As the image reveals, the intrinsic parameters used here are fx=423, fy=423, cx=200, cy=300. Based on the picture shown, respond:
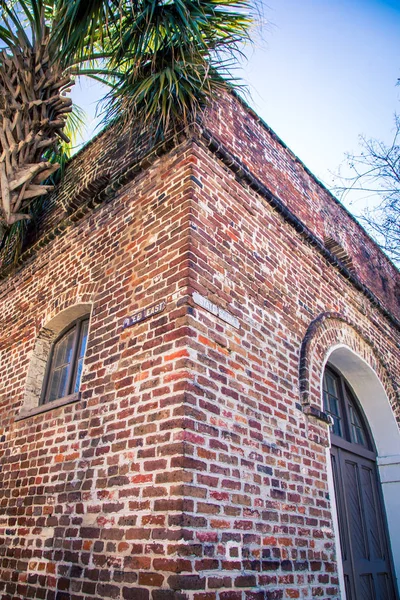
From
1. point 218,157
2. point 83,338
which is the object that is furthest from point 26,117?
point 83,338

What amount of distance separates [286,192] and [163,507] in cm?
456

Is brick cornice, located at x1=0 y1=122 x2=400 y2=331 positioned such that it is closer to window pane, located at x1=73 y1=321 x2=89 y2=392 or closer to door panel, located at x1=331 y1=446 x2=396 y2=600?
window pane, located at x1=73 y1=321 x2=89 y2=392

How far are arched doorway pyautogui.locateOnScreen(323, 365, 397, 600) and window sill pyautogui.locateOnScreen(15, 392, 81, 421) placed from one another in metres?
3.41

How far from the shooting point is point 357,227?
8.48 meters

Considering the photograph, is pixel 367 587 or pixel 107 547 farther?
pixel 367 587

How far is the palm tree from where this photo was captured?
4.33 metres

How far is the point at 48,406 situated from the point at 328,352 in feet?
10.6

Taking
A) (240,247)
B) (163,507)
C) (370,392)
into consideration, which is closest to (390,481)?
(370,392)

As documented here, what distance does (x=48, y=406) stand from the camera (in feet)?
13.6

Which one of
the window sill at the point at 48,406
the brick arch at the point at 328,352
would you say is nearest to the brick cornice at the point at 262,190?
the brick arch at the point at 328,352

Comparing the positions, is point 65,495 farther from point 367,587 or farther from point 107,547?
point 367,587

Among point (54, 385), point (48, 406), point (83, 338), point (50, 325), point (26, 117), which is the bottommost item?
point (48, 406)

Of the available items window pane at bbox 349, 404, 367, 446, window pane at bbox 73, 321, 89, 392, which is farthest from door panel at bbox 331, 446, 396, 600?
window pane at bbox 73, 321, 89, 392

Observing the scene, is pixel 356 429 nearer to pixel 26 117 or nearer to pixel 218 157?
pixel 218 157
